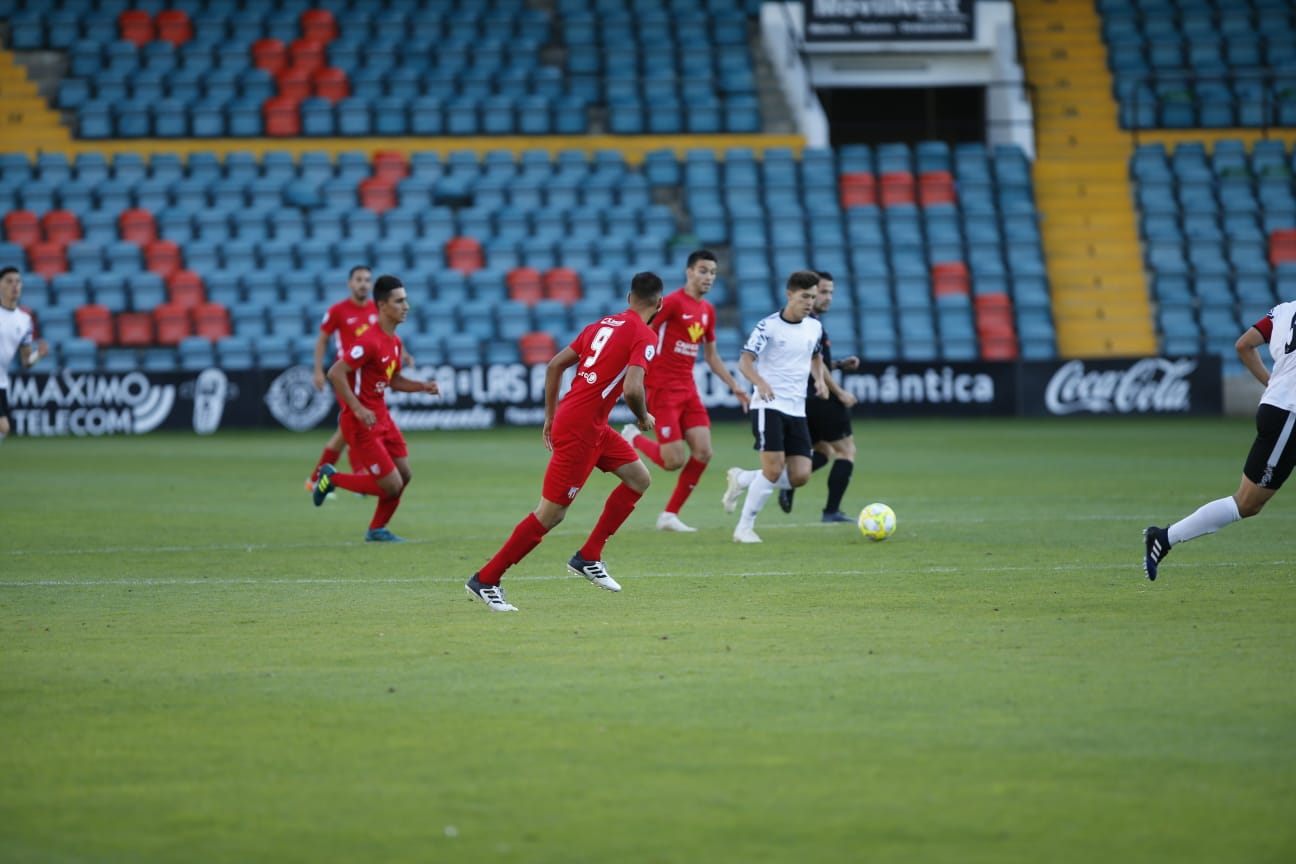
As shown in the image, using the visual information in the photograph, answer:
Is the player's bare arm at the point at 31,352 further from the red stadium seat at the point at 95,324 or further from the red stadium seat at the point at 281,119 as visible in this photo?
the red stadium seat at the point at 281,119

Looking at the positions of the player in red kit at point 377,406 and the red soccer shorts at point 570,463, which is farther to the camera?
the player in red kit at point 377,406

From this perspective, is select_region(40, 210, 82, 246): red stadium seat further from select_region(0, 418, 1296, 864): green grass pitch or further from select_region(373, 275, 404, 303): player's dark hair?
select_region(373, 275, 404, 303): player's dark hair

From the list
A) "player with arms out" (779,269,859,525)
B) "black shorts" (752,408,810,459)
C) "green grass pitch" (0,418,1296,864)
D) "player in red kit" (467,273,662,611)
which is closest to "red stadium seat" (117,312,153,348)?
"green grass pitch" (0,418,1296,864)

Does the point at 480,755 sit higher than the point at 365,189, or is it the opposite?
the point at 365,189

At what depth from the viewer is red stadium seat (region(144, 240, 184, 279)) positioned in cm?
3156

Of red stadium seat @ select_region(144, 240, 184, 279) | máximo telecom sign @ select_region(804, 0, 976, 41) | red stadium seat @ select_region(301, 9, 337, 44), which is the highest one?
red stadium seat @ select_region(301, 9, 337, 44)

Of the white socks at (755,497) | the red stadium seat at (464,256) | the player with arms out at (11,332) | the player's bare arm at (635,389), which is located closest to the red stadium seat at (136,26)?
the red stadium seat at (464,256)

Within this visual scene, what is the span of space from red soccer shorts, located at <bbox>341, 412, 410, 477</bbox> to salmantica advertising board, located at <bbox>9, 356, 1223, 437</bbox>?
1359 centimetres

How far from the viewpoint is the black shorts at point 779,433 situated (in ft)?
43.2

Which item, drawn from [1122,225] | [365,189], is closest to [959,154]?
[1122,225]

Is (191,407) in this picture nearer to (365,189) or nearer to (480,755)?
(365,189)

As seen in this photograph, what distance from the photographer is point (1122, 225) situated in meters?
34.6

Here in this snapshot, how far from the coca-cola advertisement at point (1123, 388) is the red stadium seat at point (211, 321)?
46.0ft

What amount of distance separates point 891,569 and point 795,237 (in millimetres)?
22122
